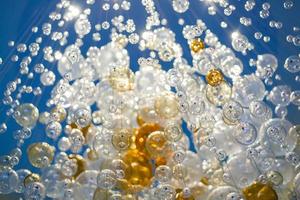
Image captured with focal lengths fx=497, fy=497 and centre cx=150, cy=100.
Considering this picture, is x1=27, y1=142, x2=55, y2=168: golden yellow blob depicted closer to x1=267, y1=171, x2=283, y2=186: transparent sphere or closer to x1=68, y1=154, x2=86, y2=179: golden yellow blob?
x1=68, y1=154, x2=86, y2=179: golden yellow blob

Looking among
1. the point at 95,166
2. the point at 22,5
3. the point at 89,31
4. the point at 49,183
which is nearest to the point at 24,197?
the point at 49,183

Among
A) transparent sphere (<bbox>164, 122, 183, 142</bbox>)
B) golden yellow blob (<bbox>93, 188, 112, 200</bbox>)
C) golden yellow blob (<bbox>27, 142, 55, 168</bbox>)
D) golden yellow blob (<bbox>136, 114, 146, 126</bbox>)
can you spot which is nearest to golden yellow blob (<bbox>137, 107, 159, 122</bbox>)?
golden yellow blob (<bbox>136, 114, 146, 126</bbox>)

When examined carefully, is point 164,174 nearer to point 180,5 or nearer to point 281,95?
point 281,95

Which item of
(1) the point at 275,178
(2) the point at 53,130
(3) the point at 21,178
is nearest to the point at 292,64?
(1) the point at 275,178

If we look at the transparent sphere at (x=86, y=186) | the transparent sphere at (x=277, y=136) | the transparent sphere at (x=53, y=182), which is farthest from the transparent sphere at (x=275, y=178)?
the transparent sphere at (x=53, y=182)

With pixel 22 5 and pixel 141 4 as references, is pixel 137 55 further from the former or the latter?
pixel 22 5

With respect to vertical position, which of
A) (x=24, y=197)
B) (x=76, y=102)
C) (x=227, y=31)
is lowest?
(x=24, y=197)
